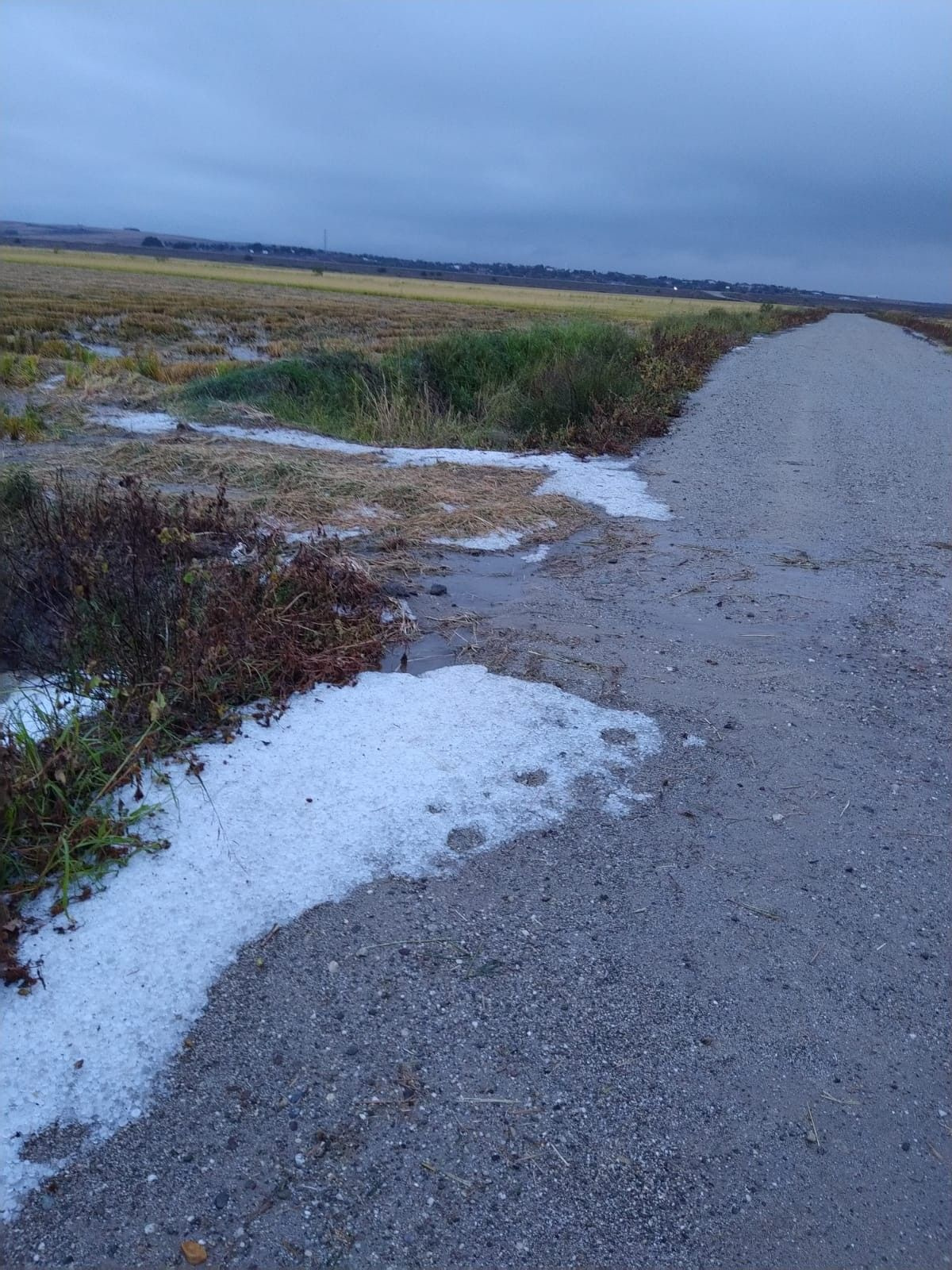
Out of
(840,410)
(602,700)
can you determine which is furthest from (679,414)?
(602,700)

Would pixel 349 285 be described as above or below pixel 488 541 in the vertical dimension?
above

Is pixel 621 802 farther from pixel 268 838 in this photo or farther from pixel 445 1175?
pixel 445 1175

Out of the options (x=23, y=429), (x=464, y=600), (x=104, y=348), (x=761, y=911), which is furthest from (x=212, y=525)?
(x=104, y=348)

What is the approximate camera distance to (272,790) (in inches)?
141

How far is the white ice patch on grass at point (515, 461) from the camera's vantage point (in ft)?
27.1

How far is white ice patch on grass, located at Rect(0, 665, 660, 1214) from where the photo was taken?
2.46 m

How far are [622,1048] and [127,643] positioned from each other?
9.37 ft

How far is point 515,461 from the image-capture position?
9602 millimetres

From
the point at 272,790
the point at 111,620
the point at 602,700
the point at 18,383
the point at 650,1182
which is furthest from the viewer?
the point at 18,383

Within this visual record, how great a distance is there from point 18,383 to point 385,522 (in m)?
10.1

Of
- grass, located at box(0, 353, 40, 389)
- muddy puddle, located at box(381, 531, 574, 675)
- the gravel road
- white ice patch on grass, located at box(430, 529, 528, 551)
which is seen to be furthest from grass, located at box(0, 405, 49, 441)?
the gravel road

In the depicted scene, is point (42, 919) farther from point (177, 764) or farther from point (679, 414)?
point (679, 414)

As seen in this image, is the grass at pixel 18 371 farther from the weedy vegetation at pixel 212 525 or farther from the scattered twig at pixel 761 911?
the scattered twig at pixel 761 911

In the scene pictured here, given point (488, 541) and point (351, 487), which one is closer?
point (488, 541)
